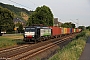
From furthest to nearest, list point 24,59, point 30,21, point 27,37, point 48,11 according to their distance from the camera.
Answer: point 48,11 → point 30,21 → point 27,37 → point 24,59

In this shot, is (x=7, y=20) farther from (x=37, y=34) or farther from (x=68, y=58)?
(x=68, y=58)

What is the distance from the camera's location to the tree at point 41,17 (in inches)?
2857

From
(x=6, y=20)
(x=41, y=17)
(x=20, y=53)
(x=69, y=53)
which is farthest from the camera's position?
(x=41, y=17)

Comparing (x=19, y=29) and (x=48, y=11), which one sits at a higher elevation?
(x=48, y=11)

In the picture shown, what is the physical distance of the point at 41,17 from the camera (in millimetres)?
74188

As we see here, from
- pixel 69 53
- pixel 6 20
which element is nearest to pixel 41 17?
pixel 6 20

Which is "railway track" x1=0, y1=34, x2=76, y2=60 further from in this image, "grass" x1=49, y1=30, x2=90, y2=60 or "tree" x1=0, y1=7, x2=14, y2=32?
"tree" x1=0, y1=7, x2=14, y2=32

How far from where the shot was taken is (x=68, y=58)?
39.4 ft

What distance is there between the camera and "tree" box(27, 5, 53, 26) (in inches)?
2857

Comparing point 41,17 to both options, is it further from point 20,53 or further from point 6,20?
point 20,53

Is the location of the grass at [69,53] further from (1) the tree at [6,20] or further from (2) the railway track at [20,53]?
(1) the tree at [6,20]

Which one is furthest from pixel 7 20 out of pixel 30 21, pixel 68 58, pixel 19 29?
pixel 68 58

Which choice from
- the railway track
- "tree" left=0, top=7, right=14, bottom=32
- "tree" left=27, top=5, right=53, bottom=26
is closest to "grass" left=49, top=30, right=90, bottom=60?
the railway track

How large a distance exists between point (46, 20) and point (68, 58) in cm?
6271
